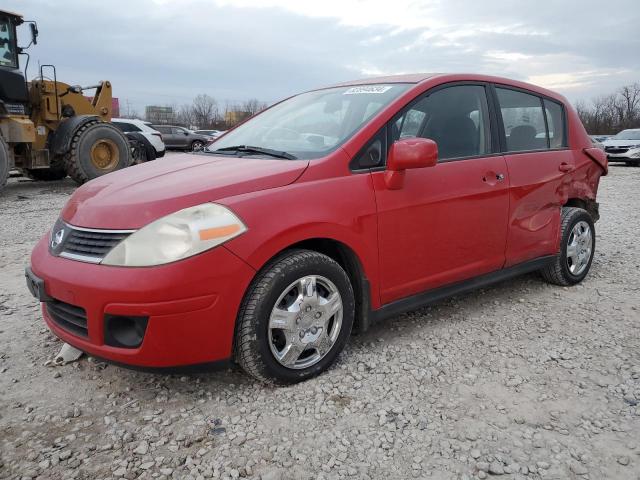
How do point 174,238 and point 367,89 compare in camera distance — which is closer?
point 174,238

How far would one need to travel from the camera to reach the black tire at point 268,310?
7.75ft

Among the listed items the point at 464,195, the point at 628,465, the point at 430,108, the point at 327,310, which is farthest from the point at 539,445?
the point at 430,108

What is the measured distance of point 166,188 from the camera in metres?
2.45

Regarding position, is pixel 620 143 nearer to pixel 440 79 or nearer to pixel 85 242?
pixel 440 79

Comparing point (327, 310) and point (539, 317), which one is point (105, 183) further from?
point (539, 317)

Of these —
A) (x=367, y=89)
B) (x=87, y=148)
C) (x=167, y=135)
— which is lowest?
(x=87, y=148)

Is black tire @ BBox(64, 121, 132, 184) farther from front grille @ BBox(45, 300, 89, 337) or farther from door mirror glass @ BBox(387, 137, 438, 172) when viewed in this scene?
door mirror glass @ BBox(387, 137, 438, 172)

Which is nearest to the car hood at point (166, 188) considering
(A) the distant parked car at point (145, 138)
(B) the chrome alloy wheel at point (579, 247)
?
(B) the chrome alloy wheel at point (579, 247)

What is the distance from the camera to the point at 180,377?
107 inches

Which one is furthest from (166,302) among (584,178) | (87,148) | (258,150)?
(87,148)

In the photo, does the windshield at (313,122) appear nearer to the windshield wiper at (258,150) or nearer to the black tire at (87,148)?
the windshield wiper at (258,150)

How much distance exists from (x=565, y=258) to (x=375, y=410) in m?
2.49

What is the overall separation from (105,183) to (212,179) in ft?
2.47

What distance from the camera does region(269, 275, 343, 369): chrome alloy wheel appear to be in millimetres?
2486
